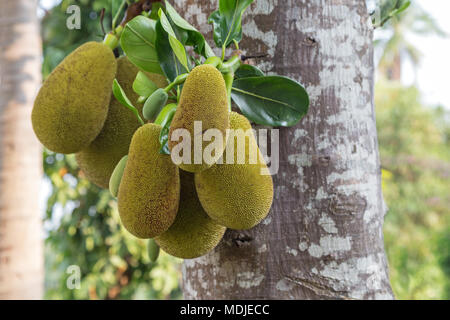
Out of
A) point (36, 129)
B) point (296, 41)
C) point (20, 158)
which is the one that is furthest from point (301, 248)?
point (20, 158)

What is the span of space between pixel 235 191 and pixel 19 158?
4.43 ft

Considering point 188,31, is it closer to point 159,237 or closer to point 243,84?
point 243,84

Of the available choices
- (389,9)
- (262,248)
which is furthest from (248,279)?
(389,9)

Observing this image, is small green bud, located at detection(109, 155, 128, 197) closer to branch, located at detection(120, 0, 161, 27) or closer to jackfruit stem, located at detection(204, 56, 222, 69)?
jackfruit stem, located at detection(204, 56, 222, 69)

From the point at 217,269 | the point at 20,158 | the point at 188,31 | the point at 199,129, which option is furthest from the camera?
the point at 20,158

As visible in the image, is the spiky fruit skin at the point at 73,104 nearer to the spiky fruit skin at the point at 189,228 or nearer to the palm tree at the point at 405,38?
the spiky fruit skin at the point at 189,228

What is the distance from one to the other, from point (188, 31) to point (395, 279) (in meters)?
3.80

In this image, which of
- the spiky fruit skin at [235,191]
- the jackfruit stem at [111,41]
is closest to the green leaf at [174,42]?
the spiky fruit skin at [235,191]

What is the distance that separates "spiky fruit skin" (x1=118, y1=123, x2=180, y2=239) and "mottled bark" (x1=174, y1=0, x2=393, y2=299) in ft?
0.53

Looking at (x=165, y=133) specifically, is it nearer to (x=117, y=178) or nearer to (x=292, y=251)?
(x=117, y=178)

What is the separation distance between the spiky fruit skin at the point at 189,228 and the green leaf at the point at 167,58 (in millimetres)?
137

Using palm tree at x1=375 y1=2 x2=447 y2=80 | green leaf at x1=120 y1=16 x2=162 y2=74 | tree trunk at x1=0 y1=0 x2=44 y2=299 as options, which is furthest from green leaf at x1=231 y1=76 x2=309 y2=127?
palm tree at x1=375 y1=2 x2=447 y2=80

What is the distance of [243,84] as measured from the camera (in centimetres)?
62

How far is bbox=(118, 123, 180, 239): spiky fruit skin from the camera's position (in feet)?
1.74
